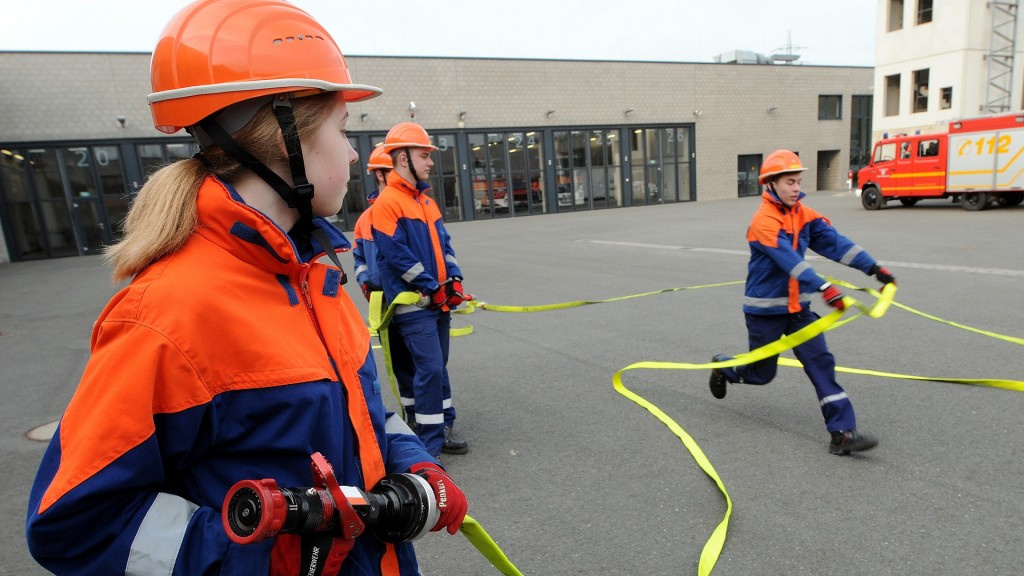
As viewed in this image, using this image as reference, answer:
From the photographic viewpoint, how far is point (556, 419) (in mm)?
5039

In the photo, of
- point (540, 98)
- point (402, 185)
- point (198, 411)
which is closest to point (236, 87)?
point (198, 411)

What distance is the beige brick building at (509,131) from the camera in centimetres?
2492

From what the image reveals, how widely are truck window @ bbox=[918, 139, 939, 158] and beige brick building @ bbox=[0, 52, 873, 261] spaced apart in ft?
50.4

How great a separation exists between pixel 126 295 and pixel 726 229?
773 inches

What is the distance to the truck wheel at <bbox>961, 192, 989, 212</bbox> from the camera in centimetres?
2127

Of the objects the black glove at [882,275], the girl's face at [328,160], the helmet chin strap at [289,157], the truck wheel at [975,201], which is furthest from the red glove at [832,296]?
the truck wheel at [975,201]

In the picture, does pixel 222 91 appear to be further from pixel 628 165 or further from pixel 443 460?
pixel 628 165

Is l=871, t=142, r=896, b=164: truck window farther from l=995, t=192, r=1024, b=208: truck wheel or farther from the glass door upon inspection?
the glass door

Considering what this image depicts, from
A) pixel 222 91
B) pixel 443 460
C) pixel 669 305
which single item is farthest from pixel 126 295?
pixel 669 305

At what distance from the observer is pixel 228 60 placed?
52.9 inches

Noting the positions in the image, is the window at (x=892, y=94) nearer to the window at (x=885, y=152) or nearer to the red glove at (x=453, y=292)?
the window at (x=885, y=152)

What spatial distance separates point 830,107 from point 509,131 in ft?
76.4

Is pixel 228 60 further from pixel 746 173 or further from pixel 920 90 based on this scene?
pixel 746 173

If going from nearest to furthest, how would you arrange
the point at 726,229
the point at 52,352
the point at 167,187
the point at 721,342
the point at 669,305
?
the point at 167,187 < the point at 721,342 < the point at 52,352 < the point at 669,305 < the point at 726,229
